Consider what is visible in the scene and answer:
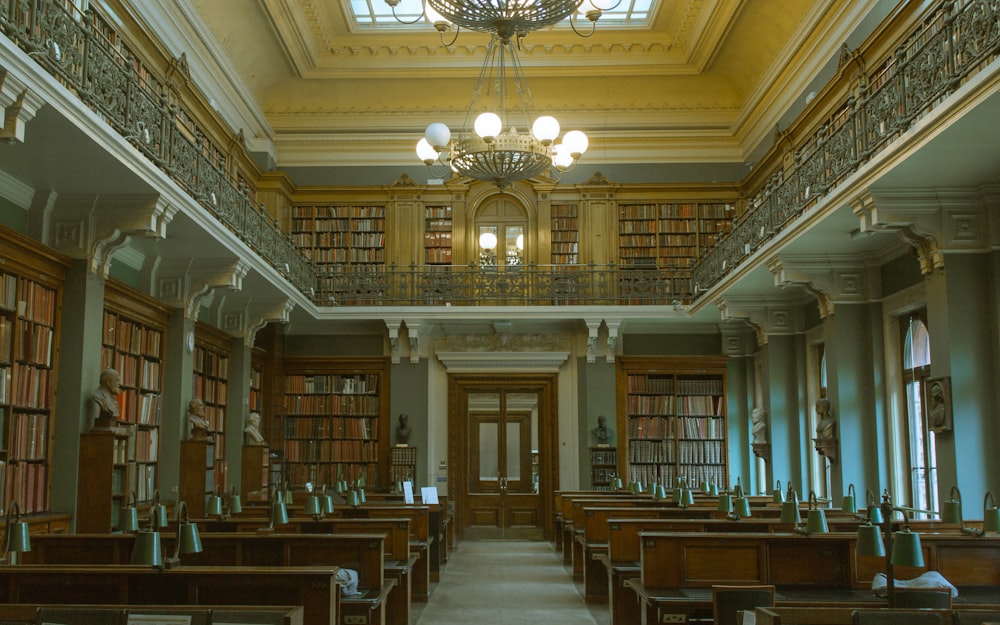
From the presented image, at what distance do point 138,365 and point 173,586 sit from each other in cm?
549

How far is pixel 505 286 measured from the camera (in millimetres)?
14000

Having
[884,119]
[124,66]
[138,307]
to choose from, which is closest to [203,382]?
[138,307]

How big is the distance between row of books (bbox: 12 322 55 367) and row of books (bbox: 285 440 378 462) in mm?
6919

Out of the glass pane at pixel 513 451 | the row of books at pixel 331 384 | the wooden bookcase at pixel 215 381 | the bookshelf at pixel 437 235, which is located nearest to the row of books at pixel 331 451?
the row of books at pixel 331 384

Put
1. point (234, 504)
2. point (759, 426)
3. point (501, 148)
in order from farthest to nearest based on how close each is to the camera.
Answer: point (759, 426)
point (501, 148)
point (234, 504)

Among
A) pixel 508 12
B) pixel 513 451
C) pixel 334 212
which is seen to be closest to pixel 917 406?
pixel 508 12

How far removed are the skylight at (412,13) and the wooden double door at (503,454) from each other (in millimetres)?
5395

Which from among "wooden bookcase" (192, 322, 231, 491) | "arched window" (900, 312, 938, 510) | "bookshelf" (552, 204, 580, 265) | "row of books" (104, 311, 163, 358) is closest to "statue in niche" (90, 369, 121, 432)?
"row of books" (104, 311, 163, 358)

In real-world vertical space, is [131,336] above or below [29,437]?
above

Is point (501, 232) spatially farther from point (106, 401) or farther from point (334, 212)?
point (106, 401)

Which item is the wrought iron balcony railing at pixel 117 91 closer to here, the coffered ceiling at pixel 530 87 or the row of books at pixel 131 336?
the row of books at pixel 131 336

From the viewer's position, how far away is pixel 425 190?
15.0 m

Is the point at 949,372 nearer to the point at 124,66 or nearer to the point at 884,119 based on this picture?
the point at 884,119

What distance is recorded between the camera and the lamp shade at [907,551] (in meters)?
3.68
